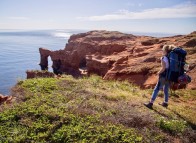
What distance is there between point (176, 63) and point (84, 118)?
12.6 feet

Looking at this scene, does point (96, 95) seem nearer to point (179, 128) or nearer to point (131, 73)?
point (179, 128)

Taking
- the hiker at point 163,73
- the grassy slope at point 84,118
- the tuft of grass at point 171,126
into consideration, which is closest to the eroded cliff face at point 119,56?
the hiker at point 163,73

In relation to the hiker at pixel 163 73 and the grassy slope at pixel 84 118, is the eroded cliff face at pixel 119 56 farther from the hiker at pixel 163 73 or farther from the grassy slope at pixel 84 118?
the grassy slope at pixel 84 118

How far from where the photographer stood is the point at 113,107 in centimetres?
846

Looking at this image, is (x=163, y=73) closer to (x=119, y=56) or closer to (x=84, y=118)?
(x=84, y=118)

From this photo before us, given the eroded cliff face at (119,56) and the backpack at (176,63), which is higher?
the backpack at (176,63)

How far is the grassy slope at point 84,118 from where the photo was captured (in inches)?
265

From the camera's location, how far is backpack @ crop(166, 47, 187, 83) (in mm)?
8781

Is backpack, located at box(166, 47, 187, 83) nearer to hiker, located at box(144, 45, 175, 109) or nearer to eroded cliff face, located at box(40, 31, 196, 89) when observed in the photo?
hiker, located at box(144, 45, 175, 109)

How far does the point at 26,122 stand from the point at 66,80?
4018 mm

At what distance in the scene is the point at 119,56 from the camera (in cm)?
3675

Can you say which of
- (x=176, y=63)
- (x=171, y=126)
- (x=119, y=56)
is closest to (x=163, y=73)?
(x=176, y=63)

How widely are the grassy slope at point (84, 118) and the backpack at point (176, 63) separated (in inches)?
52.5

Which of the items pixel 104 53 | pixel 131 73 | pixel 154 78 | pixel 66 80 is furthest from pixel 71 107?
pixel 104 53
